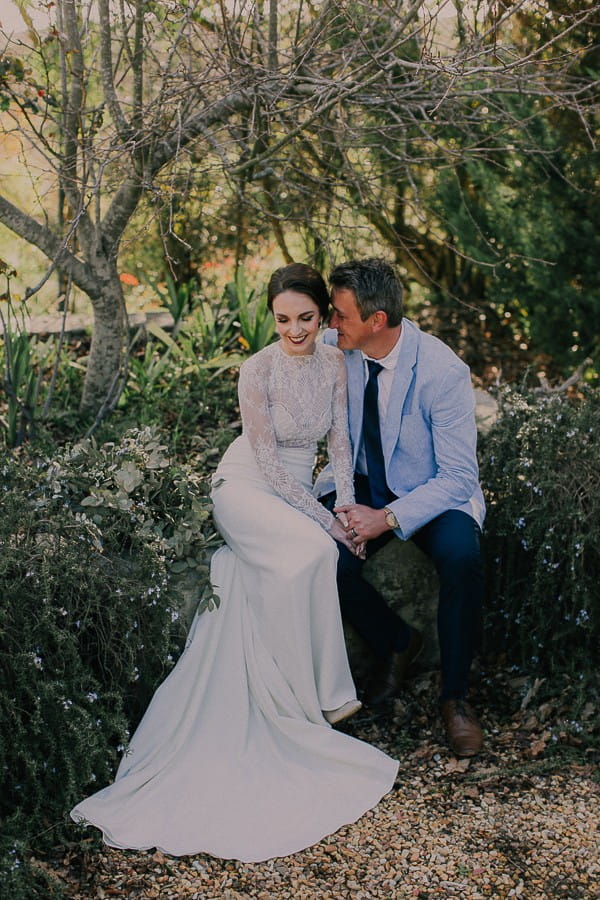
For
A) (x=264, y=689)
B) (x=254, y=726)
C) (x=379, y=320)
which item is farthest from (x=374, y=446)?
(x=254, y=726)

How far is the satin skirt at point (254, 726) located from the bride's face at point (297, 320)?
57 cm

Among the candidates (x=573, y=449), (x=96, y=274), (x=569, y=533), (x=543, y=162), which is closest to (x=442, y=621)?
(x=569, y=533)

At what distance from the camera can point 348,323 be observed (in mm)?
3332

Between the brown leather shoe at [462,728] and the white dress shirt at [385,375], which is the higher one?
the white dress shirt at [385,375]

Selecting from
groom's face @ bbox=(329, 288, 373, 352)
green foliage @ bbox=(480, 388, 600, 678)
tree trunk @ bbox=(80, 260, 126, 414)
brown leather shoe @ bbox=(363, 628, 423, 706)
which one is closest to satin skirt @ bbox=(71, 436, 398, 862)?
brown leather shoe @ bbox=(363, 628, 423, 706)

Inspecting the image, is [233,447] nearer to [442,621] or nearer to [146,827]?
[442,621]

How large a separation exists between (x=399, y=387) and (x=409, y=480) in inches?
14.1

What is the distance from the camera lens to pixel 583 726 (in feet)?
10.5

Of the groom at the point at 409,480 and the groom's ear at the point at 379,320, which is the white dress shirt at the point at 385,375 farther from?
the groom's ear at the point at 379,320

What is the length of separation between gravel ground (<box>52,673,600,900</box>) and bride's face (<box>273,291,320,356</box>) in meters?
1.49

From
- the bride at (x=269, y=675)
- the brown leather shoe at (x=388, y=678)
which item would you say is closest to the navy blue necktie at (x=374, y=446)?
the bride at (x=269, y=675)

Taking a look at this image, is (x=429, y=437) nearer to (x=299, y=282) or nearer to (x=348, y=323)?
(x=348, y=323)

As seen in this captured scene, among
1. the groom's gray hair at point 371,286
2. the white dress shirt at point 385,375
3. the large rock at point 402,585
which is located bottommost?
the large rock at point 402,585

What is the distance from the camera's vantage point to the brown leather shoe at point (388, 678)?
3393 millimetres
